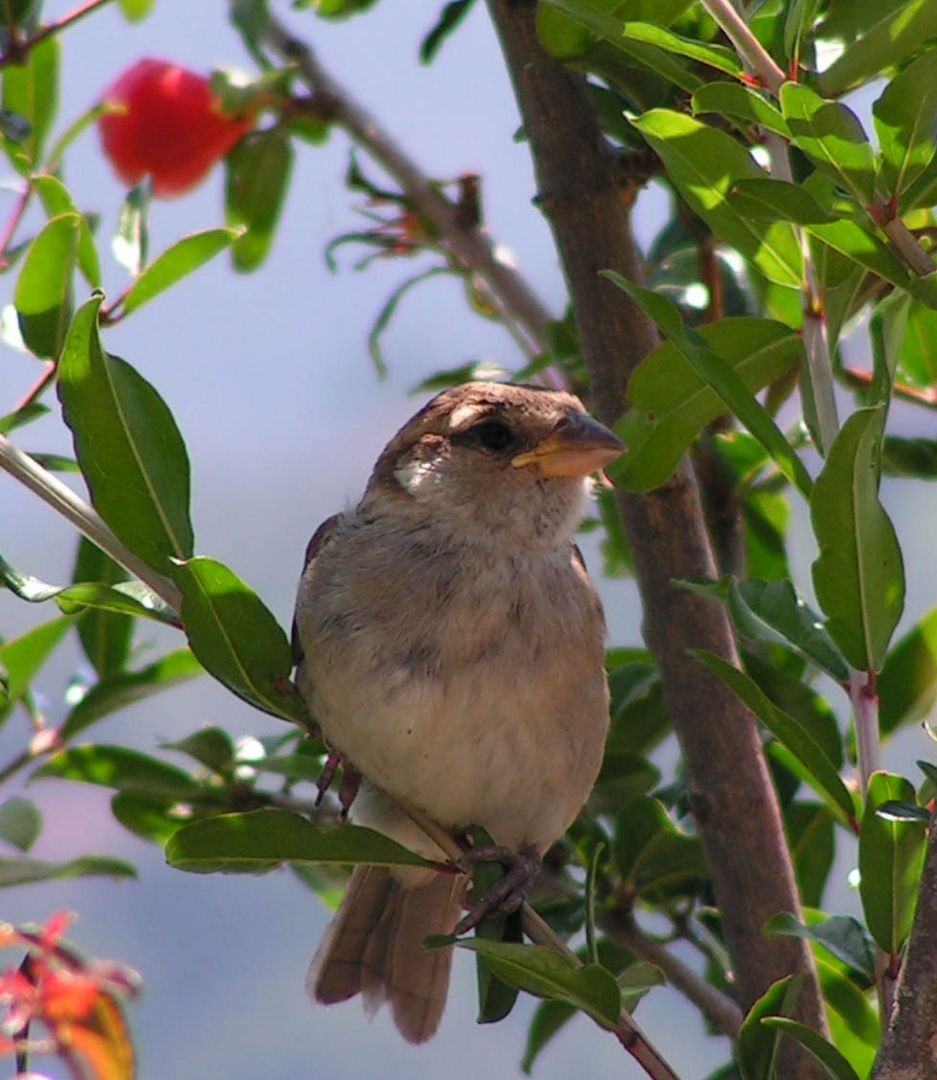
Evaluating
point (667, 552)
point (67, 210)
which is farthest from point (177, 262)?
point (667, 552)

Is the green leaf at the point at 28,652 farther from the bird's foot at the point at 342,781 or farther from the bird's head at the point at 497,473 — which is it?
the bird's head at the point at 497,473

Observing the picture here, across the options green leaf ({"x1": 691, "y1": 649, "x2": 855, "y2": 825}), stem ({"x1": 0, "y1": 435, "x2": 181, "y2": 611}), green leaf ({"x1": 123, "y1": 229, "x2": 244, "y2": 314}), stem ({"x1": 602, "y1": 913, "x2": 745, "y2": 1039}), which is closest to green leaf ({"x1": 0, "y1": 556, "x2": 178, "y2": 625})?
stem ({"x1": 0, "y1": 435, "x2": 181, "y2": 611})

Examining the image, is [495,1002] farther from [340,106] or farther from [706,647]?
[340,106]

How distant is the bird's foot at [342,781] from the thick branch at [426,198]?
0.89m

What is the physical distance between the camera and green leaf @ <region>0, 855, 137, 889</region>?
2.26 metres

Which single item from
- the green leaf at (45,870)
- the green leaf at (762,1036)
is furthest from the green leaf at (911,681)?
the green leaf at (45,870)

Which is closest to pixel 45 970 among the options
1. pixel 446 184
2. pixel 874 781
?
pixel 874 781

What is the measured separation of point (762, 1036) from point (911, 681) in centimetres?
85

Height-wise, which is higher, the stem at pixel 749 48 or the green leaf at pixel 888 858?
the stem at pixel 749 48

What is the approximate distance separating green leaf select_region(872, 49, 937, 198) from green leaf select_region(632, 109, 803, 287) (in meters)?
0.16

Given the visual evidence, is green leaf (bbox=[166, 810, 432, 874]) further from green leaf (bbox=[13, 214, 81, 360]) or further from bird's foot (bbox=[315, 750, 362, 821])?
→ green leaf (bbox=[13, 214, 81, 360])

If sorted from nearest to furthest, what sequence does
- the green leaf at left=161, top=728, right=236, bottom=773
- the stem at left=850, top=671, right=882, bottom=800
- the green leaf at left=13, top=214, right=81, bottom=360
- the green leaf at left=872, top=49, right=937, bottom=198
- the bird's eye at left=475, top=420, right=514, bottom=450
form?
the green leaf at left=872, top=49, right=937, bottom=198 < the stem at left=850, top=671, right=882, bottom=800 < the green leaf at left=13, top=214, right=81, bottom=360 < the green leaf at left=161, top=728, right=236, bottom=773 < the bird's eye at left=475, top=420, right=514, bottom=450

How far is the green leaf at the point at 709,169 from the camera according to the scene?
1804mm

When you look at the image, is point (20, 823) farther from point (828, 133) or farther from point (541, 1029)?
point (828, 133)
